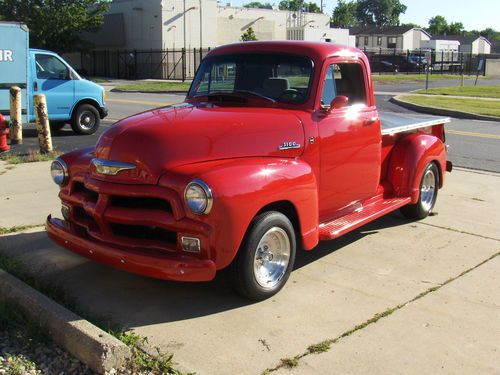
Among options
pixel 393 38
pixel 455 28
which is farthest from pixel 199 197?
pixel 455 28

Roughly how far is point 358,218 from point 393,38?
319 feet

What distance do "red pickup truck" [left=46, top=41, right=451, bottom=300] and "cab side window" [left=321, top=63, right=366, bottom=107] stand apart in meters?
0.01

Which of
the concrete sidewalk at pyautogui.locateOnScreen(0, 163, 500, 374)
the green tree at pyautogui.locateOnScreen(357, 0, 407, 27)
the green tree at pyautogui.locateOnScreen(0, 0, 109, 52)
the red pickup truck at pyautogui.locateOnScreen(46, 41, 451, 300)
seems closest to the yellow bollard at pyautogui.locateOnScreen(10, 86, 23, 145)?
the concrete sidewalk at pyautogui.locateOnScreen(0, 163, 500, 374)

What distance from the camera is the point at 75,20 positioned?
46.2 m

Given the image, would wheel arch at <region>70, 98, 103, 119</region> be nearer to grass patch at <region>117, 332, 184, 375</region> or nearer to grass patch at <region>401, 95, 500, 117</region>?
grass patch at <region>117, 332, 184, 375</region>

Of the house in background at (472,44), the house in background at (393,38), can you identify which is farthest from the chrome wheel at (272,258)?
the house in background at (472,44)

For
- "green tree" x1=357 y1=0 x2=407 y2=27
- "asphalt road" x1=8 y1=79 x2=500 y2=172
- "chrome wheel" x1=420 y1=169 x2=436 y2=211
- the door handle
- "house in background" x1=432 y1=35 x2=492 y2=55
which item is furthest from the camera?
"green tree" x1=357 y1=0 x2=407 y2=27

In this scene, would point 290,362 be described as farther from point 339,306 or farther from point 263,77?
point 263,77

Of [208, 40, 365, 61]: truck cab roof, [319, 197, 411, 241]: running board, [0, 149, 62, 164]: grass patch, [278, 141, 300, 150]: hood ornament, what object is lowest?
[319, 197, 411, 241]: running board

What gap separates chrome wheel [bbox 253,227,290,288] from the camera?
176 inches

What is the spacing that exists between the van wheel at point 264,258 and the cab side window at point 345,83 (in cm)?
141

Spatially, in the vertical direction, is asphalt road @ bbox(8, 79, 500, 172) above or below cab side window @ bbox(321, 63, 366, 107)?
below

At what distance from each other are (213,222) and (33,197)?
4.44 m

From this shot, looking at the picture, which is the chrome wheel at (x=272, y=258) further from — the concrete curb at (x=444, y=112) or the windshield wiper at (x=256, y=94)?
the concrete curb at (x=444, y=112)
